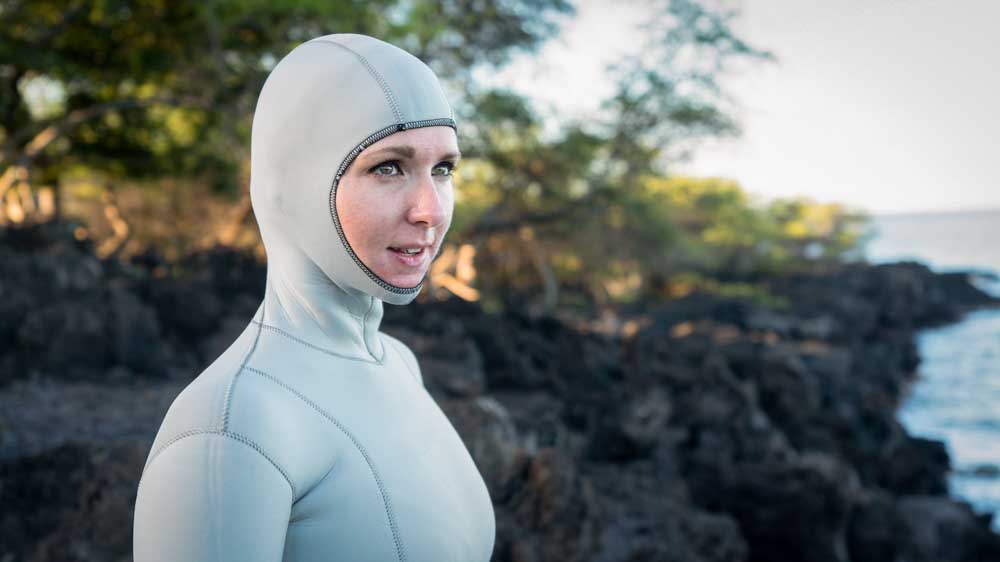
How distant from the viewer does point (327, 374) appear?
166 cm

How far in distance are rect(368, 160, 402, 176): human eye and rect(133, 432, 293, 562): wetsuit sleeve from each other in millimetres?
533

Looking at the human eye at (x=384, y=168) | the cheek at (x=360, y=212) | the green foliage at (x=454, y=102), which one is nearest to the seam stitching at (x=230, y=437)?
the cheek at (x=360, y=212)

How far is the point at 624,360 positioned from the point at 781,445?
216 cm

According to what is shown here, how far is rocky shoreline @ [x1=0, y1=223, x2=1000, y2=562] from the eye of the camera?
4.25m

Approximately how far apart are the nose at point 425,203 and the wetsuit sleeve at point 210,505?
50 centimetres

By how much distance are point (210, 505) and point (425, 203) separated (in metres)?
0.64

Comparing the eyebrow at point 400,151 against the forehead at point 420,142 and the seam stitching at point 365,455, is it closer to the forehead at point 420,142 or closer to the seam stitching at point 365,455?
the forehead at point 420,142

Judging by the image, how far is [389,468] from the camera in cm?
164

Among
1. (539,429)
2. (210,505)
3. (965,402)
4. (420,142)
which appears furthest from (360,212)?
(965,402)

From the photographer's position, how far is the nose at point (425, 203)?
5.25 feet

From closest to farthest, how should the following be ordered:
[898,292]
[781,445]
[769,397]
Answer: [781,445] → [769,397] → [898,292]

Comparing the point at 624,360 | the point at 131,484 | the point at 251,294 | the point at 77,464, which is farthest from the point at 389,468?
the point at 624,360

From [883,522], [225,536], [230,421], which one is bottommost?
[883,522]

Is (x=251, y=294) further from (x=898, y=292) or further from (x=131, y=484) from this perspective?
(x=898, y=292)
